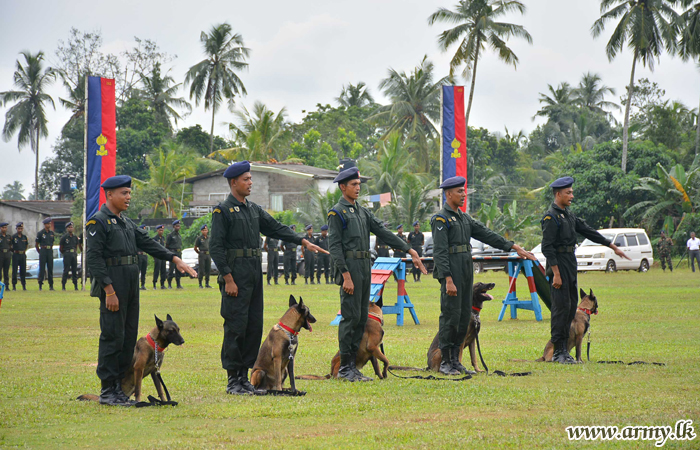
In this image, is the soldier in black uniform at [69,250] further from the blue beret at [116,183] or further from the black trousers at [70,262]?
the blue beret at [116,183]

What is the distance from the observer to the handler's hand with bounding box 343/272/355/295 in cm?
760

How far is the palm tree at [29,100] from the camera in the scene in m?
58.7

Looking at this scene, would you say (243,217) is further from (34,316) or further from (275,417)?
(34,316)

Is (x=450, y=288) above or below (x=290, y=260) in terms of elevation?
below

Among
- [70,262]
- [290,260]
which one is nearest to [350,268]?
[70,262]

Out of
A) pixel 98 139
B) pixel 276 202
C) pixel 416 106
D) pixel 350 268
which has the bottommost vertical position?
pixel 350 268

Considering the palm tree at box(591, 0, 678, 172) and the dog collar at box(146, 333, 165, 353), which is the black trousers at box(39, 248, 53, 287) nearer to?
the dog collar at box(146, 333, 165, 353)

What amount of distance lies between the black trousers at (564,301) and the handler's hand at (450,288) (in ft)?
5.24

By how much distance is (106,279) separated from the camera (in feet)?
21.2

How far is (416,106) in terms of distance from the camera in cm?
5462

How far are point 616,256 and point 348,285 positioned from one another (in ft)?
88.4

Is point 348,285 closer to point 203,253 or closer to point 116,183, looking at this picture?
point 116,183

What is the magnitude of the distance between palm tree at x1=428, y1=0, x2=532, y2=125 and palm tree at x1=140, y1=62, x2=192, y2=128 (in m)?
23.6

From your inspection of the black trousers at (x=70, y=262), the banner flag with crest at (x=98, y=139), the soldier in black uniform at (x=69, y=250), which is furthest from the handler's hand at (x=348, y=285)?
the black trousers at (x=70, y=262)
